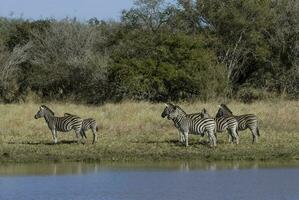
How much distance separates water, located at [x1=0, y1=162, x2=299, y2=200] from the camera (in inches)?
583

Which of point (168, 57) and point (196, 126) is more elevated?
point (168, 57)

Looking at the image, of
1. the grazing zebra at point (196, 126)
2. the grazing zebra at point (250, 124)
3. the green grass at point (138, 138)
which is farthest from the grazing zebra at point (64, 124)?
the grazing zebra at point (250, 124)

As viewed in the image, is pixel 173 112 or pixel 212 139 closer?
pixel 212 139

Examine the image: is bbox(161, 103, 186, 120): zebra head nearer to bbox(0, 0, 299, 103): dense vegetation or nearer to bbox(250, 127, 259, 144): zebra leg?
bbox(250, 127, 259, 144): zebra leg

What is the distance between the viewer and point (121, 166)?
19.4m

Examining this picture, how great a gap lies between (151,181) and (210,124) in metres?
5.27

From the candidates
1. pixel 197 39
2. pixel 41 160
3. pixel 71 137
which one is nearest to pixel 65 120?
pixel 71 137

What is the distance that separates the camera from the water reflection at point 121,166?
18688 mm

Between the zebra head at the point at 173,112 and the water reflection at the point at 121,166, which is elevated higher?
the zebra head at the point at 173,112

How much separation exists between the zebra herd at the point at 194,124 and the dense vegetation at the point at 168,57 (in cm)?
1212

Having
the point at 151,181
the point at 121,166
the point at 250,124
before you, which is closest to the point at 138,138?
the point at 250,124

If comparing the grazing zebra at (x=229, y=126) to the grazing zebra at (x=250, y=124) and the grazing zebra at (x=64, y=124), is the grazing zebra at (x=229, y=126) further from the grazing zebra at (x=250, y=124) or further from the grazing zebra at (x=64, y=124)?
the grazing zebra at (x=64, y=124)

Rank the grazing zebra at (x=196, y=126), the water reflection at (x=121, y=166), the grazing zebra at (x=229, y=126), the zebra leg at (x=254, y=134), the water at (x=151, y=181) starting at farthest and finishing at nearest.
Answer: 1. the zebra leg at (x=254, y=134)
2. the grazing zebra at (x=229, y=126)
3. the grazing zebra at (x=196, y=126)
4. the water reflection at (x=121, y=166)
5. the water at (x=151, y=181)

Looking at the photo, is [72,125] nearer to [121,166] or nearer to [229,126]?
[121,166]
